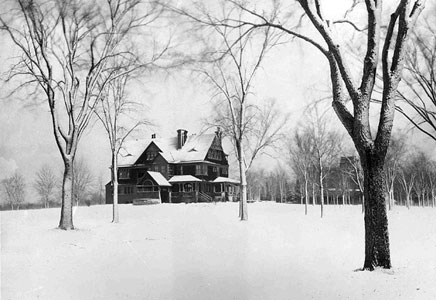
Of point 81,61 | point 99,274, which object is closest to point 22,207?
point 99,274

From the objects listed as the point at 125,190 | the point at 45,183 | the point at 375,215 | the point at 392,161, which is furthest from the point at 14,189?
the point at 125,190

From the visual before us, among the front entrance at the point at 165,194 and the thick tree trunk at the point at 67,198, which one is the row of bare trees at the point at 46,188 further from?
the front entrance at the point at 165,194

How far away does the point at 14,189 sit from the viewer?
413cm

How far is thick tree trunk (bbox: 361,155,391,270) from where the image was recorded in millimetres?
4051

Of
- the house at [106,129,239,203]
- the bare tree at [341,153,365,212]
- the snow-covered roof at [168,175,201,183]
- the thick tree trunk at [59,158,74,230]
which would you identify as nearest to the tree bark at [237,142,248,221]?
the bare tree at [341,153,365,212]

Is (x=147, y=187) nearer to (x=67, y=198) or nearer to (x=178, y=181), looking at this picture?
(x=178, y=181)

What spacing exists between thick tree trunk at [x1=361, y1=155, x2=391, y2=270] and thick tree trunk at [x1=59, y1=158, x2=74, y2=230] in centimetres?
476

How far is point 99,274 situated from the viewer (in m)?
4.07

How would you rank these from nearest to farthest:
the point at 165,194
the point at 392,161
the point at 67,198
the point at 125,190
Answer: the point at 392,161, the point at 67,198, the point at 125,190, the point at 165,194

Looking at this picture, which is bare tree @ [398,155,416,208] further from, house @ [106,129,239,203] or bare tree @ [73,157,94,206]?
house @ [106,129,239,203]

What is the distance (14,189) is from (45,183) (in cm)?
103

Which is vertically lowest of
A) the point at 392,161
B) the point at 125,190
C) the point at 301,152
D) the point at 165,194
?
the point at 165,194

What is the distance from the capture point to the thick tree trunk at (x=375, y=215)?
4051 millimetres

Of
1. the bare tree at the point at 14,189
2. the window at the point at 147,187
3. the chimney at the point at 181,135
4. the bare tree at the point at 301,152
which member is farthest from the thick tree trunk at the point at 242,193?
the window at the point at 147,187
